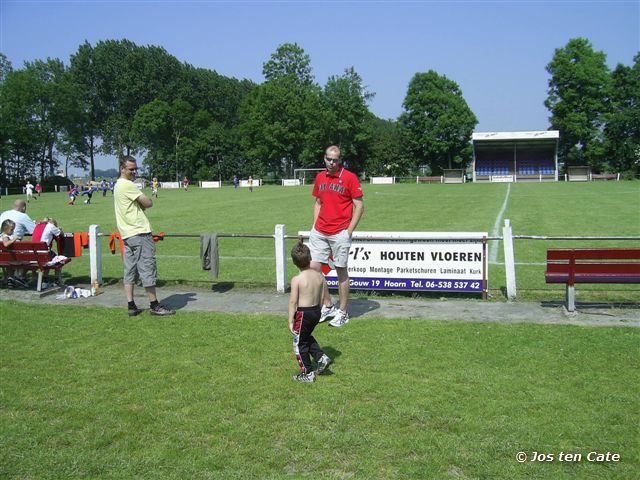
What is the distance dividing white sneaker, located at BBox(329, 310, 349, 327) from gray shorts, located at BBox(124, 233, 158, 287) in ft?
8.38

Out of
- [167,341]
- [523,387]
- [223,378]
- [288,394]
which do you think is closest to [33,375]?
[167,341]

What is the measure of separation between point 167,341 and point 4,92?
78.9 m

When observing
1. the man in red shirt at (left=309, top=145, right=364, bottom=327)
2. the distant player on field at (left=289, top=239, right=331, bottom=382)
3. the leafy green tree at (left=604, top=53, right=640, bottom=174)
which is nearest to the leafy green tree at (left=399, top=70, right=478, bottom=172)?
the leafy green tree at (left=604, top=53, right=640, bottom=174)

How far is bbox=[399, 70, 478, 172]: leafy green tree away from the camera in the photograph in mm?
80312

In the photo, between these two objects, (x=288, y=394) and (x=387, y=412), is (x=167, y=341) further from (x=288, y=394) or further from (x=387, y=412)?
(x=387, y=412)

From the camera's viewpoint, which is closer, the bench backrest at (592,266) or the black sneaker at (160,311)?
the bench backrest at (592,266)

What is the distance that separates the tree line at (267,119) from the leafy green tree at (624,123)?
142 millimetres

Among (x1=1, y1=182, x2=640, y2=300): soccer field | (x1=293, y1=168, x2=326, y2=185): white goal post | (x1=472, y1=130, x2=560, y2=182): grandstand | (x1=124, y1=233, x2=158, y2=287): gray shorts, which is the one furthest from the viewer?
(x1=293, y1=168, x2=326, y2=185): white goal post

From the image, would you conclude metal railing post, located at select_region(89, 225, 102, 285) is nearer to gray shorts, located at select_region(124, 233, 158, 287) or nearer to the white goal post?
gray shorts, located at select_region(124, 233, 158, 287)

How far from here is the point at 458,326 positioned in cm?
695

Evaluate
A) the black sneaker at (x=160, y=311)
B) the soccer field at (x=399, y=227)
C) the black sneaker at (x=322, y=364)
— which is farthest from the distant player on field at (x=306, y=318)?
the soccer field at (x=399, y=227)

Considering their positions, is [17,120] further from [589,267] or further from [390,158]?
[589,267]

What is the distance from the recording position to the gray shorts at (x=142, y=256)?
25.5 ft

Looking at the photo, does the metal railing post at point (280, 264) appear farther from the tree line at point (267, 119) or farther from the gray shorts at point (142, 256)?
the tree line at point (267, 119)
